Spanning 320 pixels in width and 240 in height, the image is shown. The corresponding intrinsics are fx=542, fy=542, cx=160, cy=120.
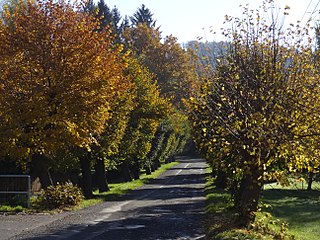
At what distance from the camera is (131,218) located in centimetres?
2092

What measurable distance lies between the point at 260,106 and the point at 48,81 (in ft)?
41.7

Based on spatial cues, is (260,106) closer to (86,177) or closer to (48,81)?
(48,81)

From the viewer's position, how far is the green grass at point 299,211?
64.7 ft

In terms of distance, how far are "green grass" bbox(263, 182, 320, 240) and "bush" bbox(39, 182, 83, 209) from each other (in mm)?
8944

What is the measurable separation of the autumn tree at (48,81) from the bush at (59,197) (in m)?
1.82

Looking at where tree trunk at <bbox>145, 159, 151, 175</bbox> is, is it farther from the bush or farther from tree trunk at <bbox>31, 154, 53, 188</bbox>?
the bush

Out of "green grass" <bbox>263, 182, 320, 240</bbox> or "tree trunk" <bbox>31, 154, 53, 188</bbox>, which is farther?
"tree trunk" <bbox>31, 154, 53, 188</bbox>

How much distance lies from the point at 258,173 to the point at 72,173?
1020 inches

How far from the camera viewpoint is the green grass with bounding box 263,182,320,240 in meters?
19.7

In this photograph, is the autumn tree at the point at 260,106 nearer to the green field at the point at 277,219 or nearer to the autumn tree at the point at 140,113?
the green field at the point at 277,219

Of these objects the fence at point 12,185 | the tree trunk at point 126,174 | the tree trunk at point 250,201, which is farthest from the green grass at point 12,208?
the tree trunk at point 126,174

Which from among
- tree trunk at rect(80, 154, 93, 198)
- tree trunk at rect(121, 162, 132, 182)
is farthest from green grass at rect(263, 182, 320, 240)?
tree trunk at rect(121, 162, 132, 182)

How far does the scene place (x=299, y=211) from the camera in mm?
26672

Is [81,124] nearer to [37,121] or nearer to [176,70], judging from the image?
[37,121]
